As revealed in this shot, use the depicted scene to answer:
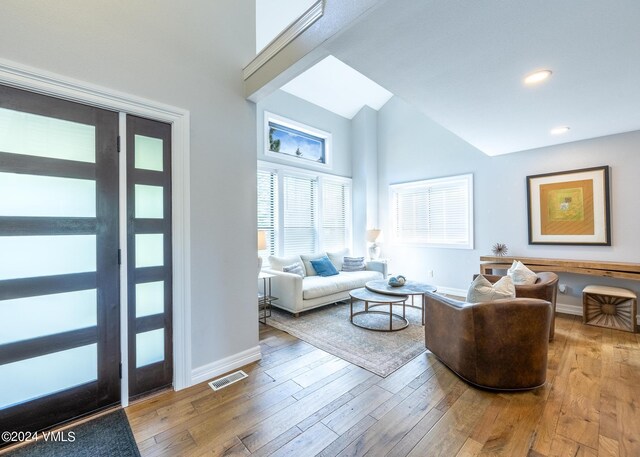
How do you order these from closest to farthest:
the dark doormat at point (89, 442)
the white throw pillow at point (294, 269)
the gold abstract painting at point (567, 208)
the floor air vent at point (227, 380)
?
1. the dark doormat at point (89, 442)
2. the floor air vent at point (227, 380)
3. the gold abstract painting at point (567, 208)
4. the white throw pillow at point (294, 269)

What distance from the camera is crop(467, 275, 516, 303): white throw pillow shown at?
2.36 metres

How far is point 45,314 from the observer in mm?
1775

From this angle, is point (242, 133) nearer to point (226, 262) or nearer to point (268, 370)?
point (226, 262)

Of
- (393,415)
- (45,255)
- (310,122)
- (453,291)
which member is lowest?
(393,415)

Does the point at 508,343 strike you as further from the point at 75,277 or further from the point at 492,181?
the point at 492,181

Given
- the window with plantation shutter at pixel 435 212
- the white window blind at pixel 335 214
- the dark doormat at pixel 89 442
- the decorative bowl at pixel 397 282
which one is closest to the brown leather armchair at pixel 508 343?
the decorative bowl at pixel 397 282

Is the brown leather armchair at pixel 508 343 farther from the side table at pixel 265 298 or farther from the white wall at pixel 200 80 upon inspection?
the side table at pixel 265 298

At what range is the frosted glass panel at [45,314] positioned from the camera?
167 cm

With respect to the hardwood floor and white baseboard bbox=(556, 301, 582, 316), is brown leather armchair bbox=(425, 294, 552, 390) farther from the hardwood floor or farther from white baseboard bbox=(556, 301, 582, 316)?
white baseboard bbox=(556, 301, 582, 316)

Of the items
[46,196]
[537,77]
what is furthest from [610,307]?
[46,196]

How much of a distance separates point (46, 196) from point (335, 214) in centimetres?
483

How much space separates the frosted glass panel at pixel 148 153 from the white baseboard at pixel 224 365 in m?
1.69

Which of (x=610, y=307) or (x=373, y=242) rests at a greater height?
(x=373, y=242)

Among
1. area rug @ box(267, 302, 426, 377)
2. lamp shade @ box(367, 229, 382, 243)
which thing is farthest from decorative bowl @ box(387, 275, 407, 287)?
lamp shade @ box(367, 229, 382, 243)
